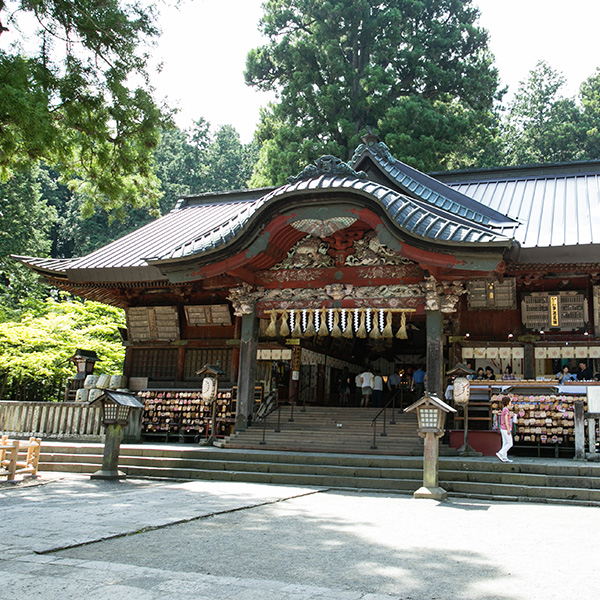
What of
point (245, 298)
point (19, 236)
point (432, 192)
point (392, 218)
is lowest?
point (245, 298)

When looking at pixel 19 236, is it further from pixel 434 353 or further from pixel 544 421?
pixel 544 421

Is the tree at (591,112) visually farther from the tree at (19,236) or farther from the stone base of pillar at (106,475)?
the stone base of pillar at (106,475)

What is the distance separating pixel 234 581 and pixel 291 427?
10.6 meters

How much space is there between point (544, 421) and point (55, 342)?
54.9ft

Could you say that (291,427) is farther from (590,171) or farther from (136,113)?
(590,171)

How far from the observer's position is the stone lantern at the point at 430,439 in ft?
31.6

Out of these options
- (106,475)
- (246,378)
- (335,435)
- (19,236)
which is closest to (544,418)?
(335,435)

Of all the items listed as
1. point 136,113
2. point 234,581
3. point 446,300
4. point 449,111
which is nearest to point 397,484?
point 446,300

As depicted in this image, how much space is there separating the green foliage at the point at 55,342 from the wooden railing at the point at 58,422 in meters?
5.72

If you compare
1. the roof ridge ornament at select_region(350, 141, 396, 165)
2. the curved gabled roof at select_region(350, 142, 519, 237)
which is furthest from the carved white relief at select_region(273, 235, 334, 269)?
the roof ridge ornament at select_region(350, 141, 396, 165)

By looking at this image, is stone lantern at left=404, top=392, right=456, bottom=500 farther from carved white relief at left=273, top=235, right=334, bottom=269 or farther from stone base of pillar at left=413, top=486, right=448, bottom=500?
carved white relief at left=273, top=235, right=334, bottom=269

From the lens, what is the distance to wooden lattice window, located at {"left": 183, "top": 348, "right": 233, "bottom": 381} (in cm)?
1742

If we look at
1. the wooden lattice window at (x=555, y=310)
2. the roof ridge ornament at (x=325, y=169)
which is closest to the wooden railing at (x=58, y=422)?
the roof ridge ornament at (x=325, y=169)

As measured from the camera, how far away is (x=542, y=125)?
1650 inches
